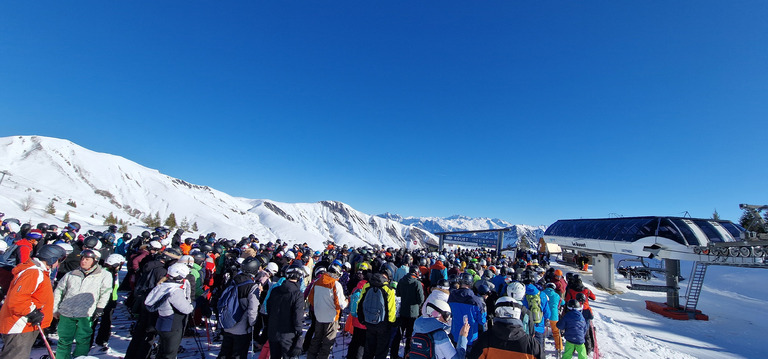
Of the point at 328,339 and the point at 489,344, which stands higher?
the point at 489,344

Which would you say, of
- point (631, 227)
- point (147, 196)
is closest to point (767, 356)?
point (631, 227)

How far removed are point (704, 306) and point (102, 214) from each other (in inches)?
2227

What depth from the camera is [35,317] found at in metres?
4.77

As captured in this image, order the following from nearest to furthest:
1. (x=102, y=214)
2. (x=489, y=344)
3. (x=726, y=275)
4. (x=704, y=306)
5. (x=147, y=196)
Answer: (x=489, y=344) < (x=704, y=306) < (x=726, y=275) < (x=102, y=214) < (x=147, y=196)

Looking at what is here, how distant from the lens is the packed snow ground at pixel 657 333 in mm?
7999

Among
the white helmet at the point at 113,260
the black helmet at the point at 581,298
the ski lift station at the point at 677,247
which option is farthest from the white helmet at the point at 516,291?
the ski lift station at the point at 677,247

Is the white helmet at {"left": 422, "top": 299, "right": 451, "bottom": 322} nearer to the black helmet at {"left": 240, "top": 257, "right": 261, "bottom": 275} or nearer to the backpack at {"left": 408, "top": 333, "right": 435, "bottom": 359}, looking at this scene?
the backpack at {"left": 408, "top": 333, "right": 435, "bottom": 359}

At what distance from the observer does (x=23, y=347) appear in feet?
15.9

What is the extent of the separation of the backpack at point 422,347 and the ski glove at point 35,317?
5.65 m

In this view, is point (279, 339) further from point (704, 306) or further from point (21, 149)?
point (21, 149)

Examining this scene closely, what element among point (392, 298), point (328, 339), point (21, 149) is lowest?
point (328, 339)

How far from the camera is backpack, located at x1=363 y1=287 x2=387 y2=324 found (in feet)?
19.5

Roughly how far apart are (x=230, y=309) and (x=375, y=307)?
257cm

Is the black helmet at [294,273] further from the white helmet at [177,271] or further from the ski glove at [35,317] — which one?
the ski glove at [35,317]
